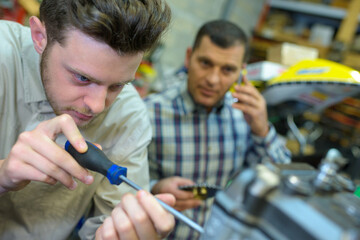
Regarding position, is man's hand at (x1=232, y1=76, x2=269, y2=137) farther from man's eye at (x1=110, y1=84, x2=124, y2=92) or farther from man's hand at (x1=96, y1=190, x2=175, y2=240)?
man's hand at (x1=96, y1=190, x2=175, y2=240)

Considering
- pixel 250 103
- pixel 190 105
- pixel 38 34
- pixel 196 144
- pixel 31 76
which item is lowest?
pixel 196 144

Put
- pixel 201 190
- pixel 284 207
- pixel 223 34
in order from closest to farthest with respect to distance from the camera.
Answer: pixel 284 207 < pixel 201 190 < pixel 223 34

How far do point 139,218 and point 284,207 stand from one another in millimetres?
276

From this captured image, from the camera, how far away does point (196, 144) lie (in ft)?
4.61

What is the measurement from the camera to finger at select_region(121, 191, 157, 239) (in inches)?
19.9

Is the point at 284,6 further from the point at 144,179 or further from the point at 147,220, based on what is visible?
the point at 147,220

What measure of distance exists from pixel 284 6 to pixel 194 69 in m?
2.43

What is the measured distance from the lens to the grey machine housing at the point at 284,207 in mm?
310

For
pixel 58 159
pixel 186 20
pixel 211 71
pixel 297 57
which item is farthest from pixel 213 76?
pixel 186 20

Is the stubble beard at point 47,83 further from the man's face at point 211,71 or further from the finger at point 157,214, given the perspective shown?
the man's face at point 211,71

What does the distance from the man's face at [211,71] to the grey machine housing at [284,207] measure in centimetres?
99

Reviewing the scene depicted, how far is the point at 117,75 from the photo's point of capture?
717 mm

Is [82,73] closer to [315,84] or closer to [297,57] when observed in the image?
[315,84]

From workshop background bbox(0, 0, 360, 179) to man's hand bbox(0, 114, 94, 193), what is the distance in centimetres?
55
